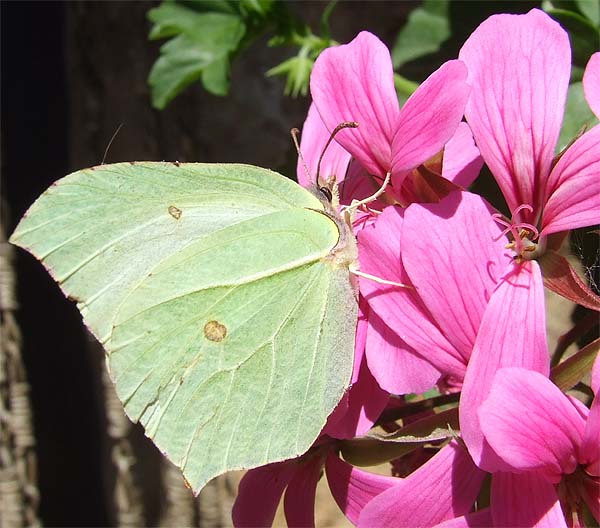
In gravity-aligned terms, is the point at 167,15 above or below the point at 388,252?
above

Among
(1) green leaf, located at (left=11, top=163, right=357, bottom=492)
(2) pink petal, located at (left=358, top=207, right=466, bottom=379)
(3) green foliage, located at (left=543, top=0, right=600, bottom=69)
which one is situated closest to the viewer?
(2) pink petal, located at (left=358, top=207, right=466, bottom=379)

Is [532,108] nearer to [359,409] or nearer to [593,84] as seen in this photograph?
[593,84]

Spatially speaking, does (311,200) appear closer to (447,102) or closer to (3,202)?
Answer: (447,102)

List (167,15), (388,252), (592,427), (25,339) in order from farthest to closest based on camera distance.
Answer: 1. (25,339)
2. (167,15)
3. (388,252)
4. (592,427)

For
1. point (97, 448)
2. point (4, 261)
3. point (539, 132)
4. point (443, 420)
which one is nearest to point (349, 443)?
point (443, 420)

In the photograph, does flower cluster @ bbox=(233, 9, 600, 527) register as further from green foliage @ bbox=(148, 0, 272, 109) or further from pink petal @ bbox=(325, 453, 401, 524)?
green foliage @ bbox=(148, 0, 272, 109)

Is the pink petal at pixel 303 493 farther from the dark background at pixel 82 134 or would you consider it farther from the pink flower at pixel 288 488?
the dark background at pixel 82 134

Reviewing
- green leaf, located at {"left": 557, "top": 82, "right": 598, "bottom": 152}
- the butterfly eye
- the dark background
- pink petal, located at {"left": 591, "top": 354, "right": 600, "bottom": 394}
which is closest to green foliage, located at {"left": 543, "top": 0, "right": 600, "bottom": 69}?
green leaf, located at {"left": 557, "top": 82, "right": 598, "bottom": 152}
